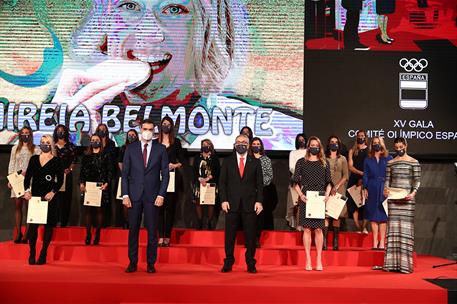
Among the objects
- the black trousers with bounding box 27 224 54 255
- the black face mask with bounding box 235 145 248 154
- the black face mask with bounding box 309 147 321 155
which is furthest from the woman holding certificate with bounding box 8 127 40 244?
the black face mask with bounding box 309 147 321 155

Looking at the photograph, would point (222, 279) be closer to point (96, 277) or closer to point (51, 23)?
point (96, 277)

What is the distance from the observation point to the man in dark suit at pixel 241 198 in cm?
706

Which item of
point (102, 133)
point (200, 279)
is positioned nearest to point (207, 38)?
point (102, 133)

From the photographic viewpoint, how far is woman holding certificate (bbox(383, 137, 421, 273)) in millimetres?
7223

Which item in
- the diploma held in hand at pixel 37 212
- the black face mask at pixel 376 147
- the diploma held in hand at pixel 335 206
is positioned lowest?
the diploma held in hand at pixel 37 212

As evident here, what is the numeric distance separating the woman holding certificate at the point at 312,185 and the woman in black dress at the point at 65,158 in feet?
11.0

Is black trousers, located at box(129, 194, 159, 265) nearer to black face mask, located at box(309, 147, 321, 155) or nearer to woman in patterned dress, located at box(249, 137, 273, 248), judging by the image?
woman in patterned dress, located at box(249, 137, 273, 248)

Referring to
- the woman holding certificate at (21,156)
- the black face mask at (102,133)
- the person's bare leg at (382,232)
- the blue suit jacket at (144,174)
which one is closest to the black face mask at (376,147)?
the person's bare leg at (382,232)

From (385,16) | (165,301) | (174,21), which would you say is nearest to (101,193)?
(165,301)

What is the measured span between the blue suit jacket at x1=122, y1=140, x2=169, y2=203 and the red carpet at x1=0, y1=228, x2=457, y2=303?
86 centimetres

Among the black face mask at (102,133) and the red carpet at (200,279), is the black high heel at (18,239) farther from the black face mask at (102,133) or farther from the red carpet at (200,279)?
the black face mask at (102,133)

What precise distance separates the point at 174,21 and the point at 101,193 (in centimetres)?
351

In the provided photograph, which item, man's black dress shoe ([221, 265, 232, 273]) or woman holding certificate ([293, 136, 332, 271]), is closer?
man's black dress shoe ([221, 265, 232, 273])

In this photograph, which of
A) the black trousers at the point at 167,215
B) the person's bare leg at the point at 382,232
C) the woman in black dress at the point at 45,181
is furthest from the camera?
the person's bare leg at the point at 382,232
